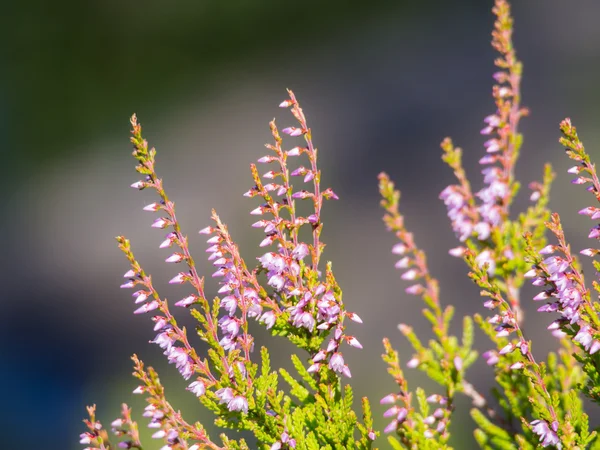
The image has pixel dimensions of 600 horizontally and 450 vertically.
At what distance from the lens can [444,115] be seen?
418cm

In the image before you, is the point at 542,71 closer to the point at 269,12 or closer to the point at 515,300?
the point at 269,12

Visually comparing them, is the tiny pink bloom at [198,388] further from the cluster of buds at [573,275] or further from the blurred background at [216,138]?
the blurred background at [216,138]

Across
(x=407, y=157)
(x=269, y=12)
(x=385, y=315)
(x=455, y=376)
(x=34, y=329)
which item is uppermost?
(x=269, y=12)

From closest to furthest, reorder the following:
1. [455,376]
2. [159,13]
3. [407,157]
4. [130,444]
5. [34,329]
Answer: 1. [130,444]
2. [455,376]
3. [407,157]
4. [34,329]
5. [159,13]

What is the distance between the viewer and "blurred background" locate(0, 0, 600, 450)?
3854mm

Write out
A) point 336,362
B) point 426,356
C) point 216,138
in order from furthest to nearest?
point 216,138, point 426,356, point 336,362

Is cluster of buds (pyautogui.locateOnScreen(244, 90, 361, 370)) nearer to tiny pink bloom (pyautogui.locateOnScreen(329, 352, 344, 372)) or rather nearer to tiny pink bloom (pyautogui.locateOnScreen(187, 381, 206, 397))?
tiny pink bloom (pyautogui.locateOnScreen(329, 352, 344, 372))

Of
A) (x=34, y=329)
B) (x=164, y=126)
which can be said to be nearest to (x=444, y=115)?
(x=164, y=126)

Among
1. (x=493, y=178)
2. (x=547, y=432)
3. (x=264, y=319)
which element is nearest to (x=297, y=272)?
(x=264, y=319)

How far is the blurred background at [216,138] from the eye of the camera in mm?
3854

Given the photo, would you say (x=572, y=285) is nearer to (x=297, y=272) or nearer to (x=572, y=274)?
(x=572, y=274)

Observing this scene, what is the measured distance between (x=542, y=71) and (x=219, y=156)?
2539mm

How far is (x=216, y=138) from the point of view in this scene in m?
4.91

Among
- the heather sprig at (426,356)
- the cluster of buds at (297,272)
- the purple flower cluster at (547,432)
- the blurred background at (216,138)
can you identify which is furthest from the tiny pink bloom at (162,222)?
the blurred background at (216,138)
